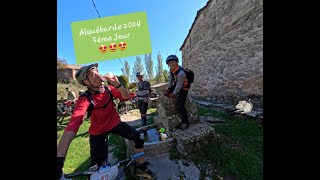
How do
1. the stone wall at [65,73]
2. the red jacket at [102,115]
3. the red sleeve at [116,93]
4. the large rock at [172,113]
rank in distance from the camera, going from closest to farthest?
the red jacket at [102,115] → the red sleeve at [116,93] → the large rock at [172,113] → the stone wall at [65,73]

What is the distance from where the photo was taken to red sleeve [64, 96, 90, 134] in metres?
1.77

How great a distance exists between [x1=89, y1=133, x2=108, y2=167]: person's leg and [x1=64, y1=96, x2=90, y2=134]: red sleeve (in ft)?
1.84

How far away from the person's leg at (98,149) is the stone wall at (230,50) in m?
5.60

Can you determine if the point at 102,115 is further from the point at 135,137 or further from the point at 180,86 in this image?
the point at 180,86

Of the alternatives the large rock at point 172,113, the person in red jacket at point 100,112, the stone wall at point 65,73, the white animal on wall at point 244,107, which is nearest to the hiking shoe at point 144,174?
the person in red jacket at point 100,112

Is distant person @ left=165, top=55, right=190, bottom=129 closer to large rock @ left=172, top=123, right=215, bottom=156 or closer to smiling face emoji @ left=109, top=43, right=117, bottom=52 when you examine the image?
large rock @ left=172, top=123, right=215, bottom=156

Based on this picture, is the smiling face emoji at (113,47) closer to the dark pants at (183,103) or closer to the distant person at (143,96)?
the dark pants at (183,103)

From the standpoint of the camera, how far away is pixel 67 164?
4258 mm

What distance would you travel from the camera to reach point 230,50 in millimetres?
8125

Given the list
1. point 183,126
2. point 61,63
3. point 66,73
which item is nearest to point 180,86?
point 183,126

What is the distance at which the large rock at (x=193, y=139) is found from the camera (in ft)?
10.8

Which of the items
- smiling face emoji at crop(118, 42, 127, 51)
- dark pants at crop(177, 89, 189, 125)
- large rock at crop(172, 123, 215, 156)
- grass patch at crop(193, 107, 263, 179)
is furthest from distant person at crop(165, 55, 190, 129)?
smiling face emoji at crop(118, 42, 127, 51)

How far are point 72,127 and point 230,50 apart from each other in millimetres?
7973
